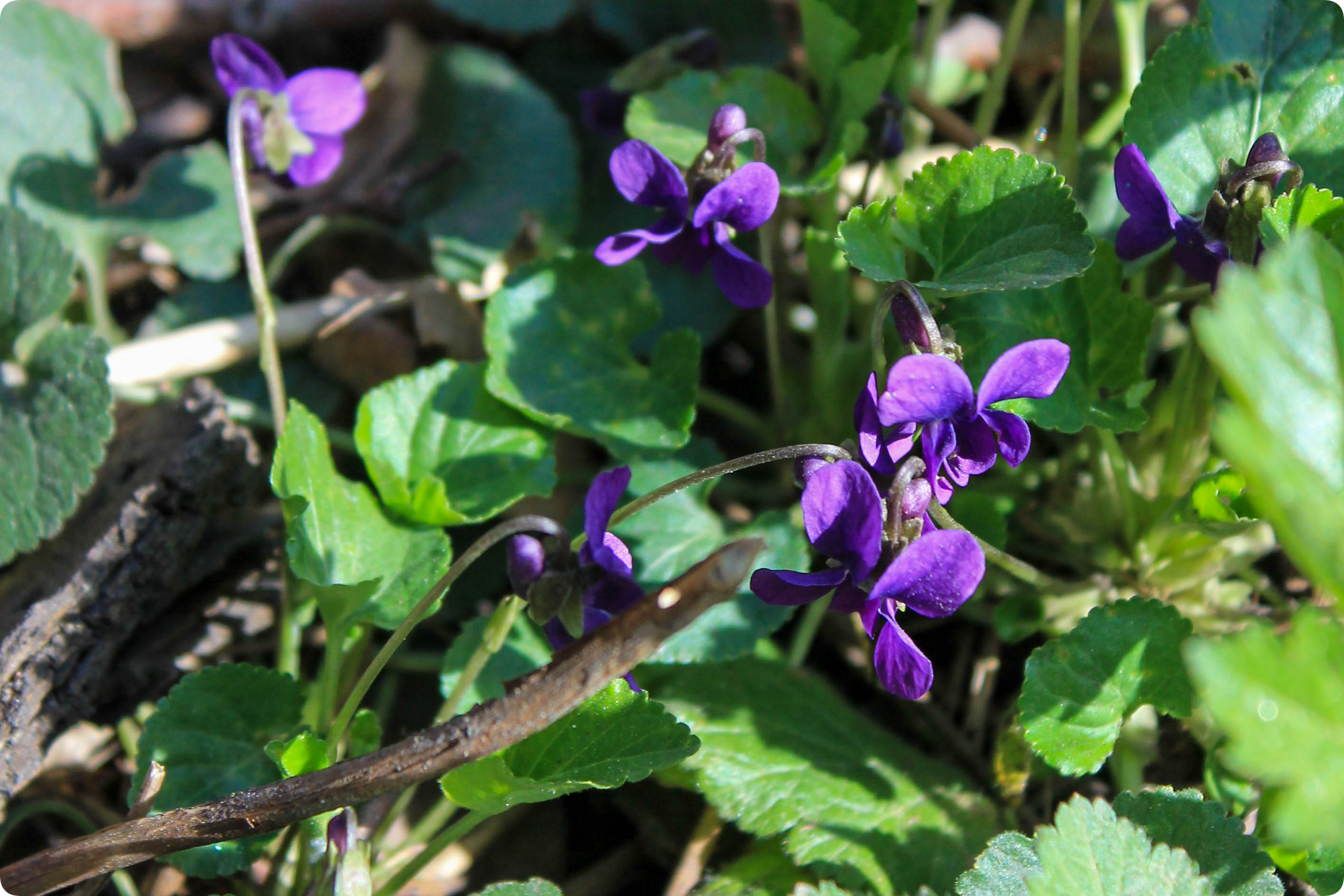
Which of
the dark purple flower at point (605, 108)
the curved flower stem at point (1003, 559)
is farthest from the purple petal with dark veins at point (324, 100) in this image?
the curved flower stem at point (1003, 559)

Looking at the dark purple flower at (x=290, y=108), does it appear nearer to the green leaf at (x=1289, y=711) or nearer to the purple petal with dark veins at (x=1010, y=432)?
the purple petal with dark veins at (x=1010, y=432)

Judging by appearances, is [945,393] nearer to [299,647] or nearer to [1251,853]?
[1251,853]

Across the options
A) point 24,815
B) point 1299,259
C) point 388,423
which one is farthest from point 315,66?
point 1299,259

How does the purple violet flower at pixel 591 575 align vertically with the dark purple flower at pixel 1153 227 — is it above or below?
below

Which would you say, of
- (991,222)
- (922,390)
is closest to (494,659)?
(922,390)

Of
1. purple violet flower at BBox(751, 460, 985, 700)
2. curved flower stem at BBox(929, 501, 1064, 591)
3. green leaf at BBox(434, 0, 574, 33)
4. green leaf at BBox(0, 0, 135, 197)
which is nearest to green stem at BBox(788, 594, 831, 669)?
curved flower stem at BBox(929, 501, 1064, 591)

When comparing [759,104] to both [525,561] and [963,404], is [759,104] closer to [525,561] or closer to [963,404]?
[963,404]
